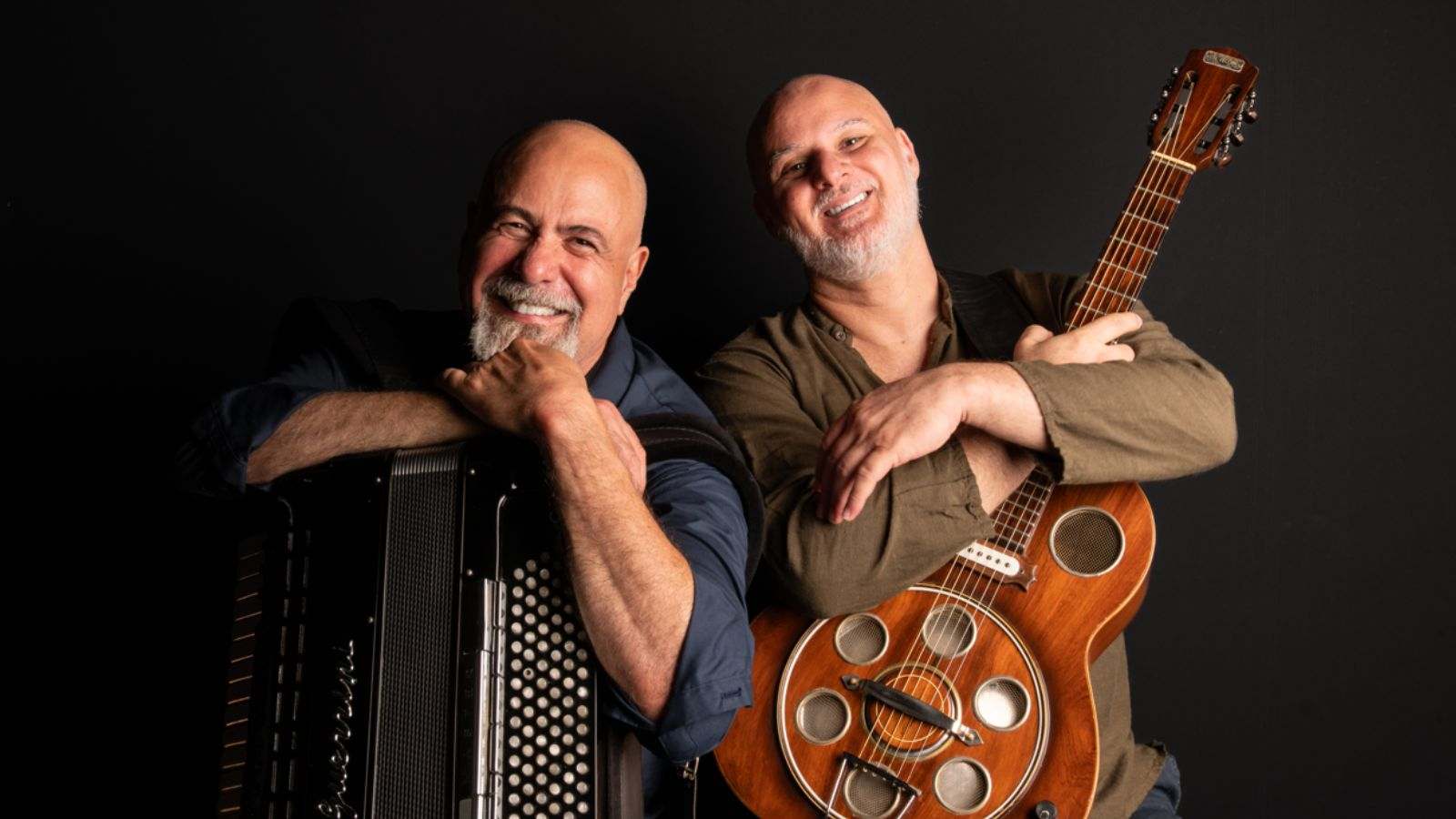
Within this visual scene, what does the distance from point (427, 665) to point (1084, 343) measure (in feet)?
4.04

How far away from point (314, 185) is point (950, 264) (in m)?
1.48

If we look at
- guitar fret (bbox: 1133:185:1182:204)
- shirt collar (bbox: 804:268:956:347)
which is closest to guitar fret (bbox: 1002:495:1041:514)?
shirt collar (bbox: 804:268:956:347)

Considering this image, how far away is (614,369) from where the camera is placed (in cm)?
229

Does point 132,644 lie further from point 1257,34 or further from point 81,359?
point 1257,34

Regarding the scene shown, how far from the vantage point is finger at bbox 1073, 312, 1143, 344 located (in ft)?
7.50

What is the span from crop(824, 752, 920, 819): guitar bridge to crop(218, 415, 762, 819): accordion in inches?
18.6

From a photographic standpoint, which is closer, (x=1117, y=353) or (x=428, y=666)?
(x=428, y=666)

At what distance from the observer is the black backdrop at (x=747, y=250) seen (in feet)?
9.36

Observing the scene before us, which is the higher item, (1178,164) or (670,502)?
(1178,164)

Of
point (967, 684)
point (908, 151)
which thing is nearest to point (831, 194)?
point (908, 151)

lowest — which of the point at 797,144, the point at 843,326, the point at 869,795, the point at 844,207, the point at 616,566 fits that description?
the point at 869,795

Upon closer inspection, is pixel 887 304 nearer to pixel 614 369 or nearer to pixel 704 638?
pixel 614 369

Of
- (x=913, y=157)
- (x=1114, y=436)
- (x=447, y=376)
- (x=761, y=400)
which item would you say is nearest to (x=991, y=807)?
(x=1114, y=436)

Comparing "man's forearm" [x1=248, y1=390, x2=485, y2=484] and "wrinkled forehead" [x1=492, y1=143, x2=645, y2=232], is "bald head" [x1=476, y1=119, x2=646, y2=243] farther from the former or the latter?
"man's forearm" [x1=248, y1=390, x2=485, y2=484]
